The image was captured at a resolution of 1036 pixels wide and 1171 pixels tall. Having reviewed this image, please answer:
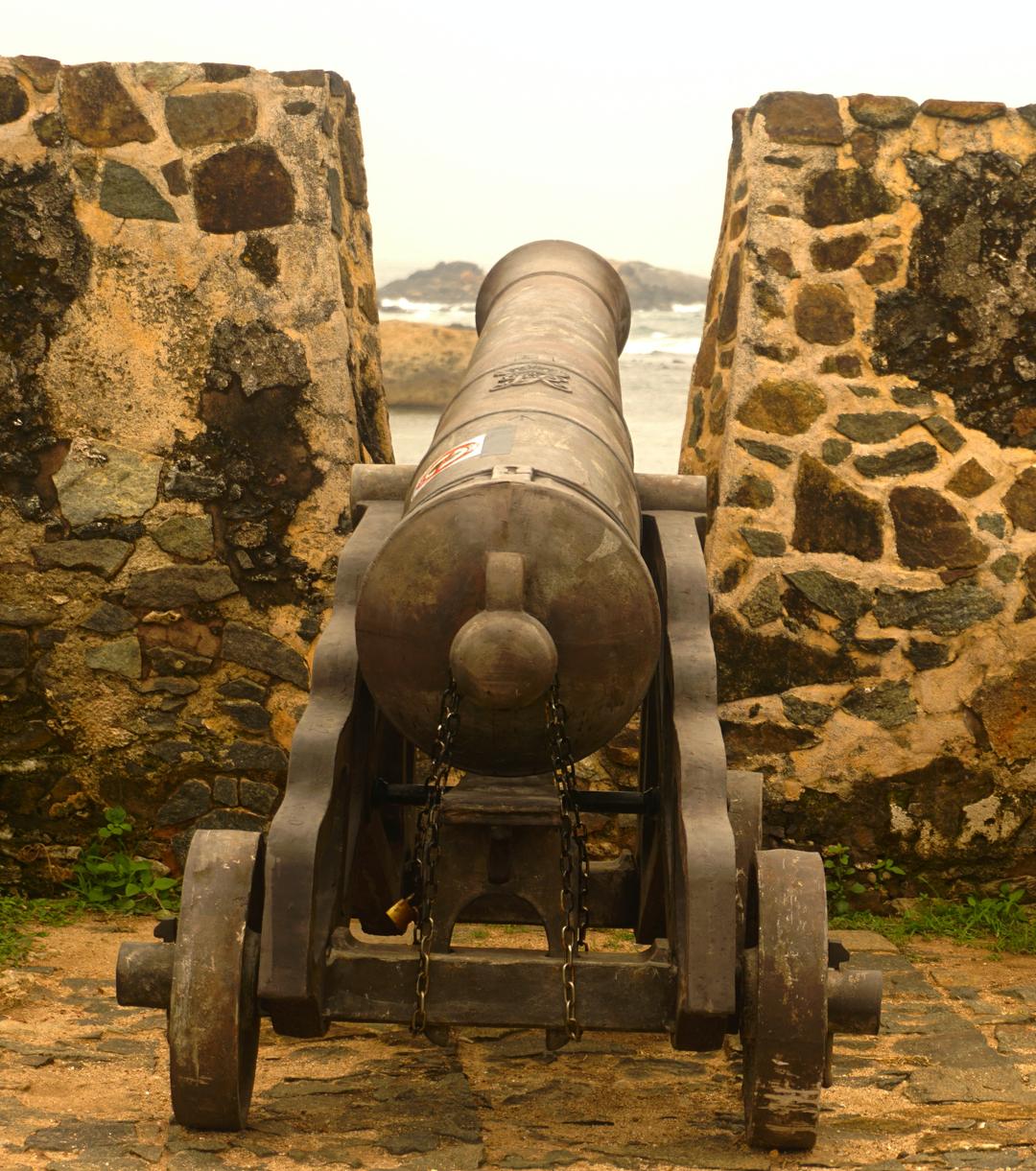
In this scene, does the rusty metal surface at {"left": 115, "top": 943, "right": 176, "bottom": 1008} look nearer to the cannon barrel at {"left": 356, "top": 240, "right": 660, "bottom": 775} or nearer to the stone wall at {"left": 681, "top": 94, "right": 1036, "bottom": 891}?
the cannon barrel at {"left": 356, "top": 240, "right": 660, "bottom": 775}

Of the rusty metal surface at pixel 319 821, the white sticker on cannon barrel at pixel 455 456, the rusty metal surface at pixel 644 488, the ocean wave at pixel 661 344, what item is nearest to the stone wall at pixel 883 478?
the rusty metal surface at pixel 644 488

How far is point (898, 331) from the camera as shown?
211 inches

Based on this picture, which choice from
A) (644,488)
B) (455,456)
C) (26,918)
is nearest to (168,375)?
(26,918)

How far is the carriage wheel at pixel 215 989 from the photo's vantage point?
319 cm

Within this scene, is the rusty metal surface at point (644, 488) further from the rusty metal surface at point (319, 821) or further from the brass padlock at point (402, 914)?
the brass padlock at point (402, 914)

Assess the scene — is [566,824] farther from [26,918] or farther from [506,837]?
[26,918]

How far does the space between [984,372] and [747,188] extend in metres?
0.94

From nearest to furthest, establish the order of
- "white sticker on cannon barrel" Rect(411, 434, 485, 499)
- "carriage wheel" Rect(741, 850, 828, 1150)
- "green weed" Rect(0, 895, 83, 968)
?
1. "carriage wheel" Rect(741, 850, 828, 1150)
2. "white sticker on cannon barrel" Rect(411, 434, 485, 499)
3. "green weed" Rect(0, 895, 83, 968)

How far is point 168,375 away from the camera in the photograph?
5.33 m

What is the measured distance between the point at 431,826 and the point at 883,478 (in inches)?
98.8

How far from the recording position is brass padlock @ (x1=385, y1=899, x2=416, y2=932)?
3.95 meters

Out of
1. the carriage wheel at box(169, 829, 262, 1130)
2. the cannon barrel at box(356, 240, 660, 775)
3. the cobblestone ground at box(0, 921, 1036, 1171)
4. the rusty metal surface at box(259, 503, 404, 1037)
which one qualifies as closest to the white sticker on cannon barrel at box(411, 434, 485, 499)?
the cannon barrel at box(356, 240, 660, 775)

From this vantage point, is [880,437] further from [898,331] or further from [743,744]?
[743,744]

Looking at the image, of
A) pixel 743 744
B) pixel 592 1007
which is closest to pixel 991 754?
pixel 743 744
